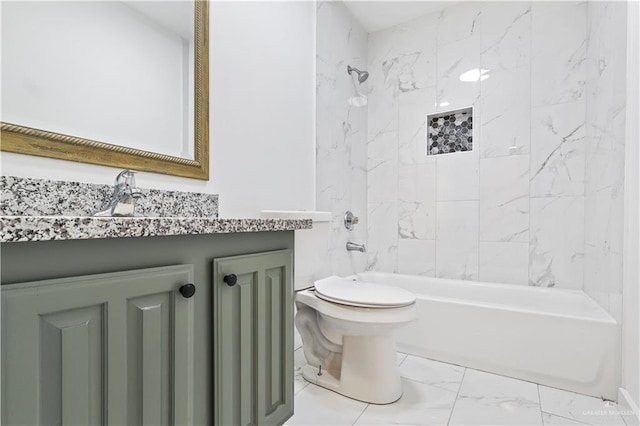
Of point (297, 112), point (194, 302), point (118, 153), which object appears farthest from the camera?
point (297, 112)

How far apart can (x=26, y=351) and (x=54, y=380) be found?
0.24 ft

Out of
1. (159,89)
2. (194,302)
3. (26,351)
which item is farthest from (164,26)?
(26,351)

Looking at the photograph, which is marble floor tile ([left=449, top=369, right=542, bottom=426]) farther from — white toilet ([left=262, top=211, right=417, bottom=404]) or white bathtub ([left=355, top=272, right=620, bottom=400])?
white toilet ([left=262, top=211, right=417, bottom=404])

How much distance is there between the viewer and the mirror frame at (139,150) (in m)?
0.92

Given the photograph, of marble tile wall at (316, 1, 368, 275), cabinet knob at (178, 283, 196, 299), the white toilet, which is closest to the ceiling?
marble tile wall at (316, 1, 368, 275)

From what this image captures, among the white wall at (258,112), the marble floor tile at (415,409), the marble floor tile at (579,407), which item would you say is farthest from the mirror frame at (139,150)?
the marble floor tile at (579,407)

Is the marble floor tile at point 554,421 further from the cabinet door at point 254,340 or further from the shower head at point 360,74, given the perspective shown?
the shower head at point 360,74

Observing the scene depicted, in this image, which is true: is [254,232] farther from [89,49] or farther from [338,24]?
[338,24]

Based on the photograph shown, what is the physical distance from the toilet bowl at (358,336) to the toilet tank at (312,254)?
265 mm

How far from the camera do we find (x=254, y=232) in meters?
1.00

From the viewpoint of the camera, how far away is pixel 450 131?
2.58m

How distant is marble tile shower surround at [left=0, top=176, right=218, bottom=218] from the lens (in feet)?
Answer: 2.82

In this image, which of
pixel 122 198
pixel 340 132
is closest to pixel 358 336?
pixel 122 198

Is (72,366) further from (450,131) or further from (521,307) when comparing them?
(450,131)
